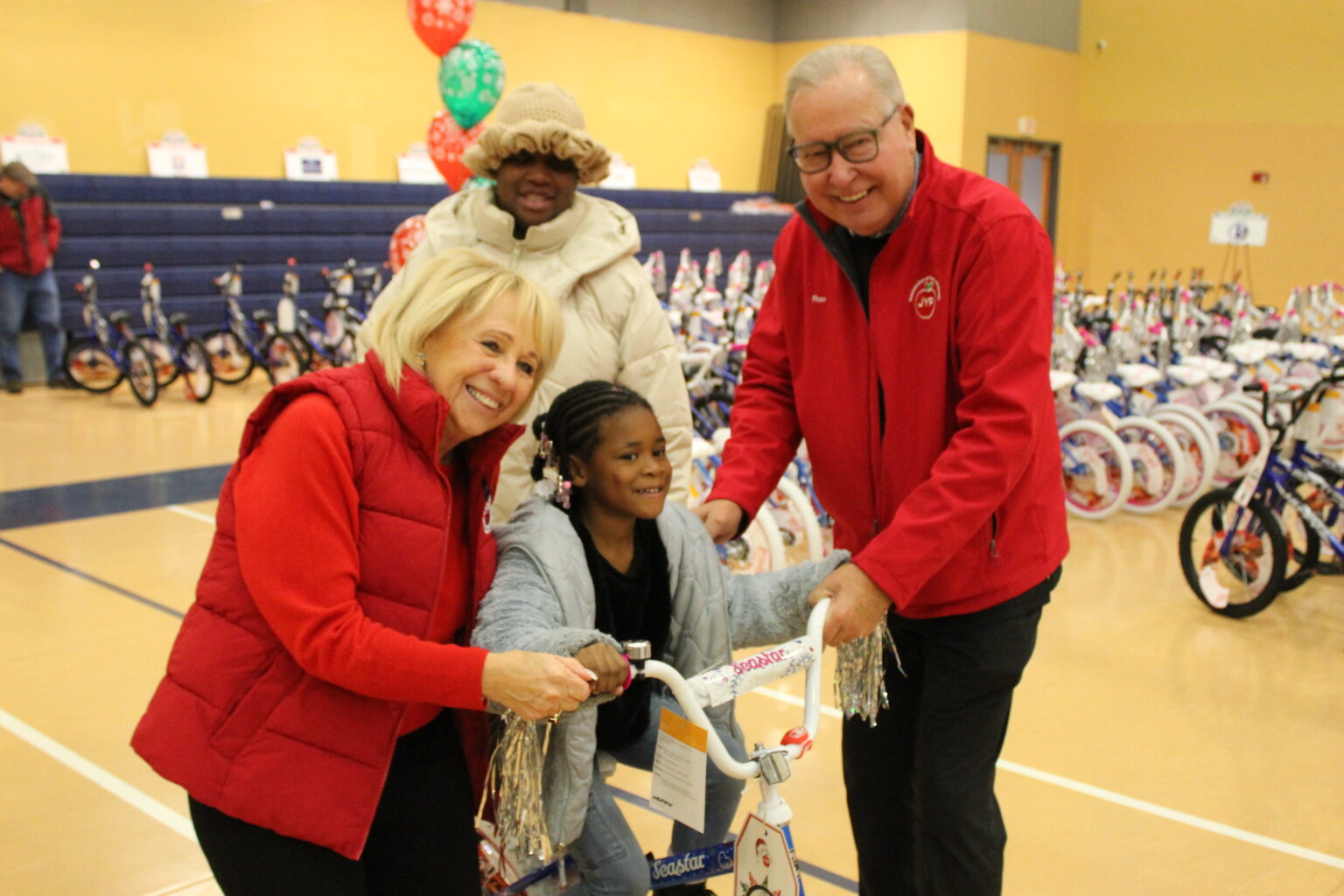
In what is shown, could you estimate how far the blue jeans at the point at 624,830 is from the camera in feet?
6.46

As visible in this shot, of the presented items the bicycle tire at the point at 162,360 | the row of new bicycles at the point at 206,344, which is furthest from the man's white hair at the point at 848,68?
the bicycle tire at the point at 162,360

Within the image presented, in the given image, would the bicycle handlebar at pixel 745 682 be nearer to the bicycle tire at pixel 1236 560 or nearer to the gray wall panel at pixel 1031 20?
the bicycle tire at pixel 1236 560

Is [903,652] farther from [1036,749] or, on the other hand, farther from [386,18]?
[386,18]

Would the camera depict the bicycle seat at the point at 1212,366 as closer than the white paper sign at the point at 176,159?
Yes

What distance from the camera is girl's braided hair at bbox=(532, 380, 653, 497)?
1.89 m

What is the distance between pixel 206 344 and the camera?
1016 cm

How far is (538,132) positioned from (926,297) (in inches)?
37.8

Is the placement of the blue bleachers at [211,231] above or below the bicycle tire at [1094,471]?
above

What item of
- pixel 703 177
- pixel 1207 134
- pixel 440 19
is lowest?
pixel 703 177

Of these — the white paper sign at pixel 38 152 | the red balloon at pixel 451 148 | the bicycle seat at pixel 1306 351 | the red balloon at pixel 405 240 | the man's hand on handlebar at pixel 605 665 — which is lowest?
the bicycle seat at pixel 1306 351

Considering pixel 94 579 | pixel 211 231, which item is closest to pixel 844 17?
pixel 211 231

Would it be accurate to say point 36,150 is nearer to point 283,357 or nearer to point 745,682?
point 283,357

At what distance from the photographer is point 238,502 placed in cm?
150

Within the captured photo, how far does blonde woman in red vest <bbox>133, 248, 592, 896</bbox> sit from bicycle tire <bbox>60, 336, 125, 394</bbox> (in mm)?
8754
